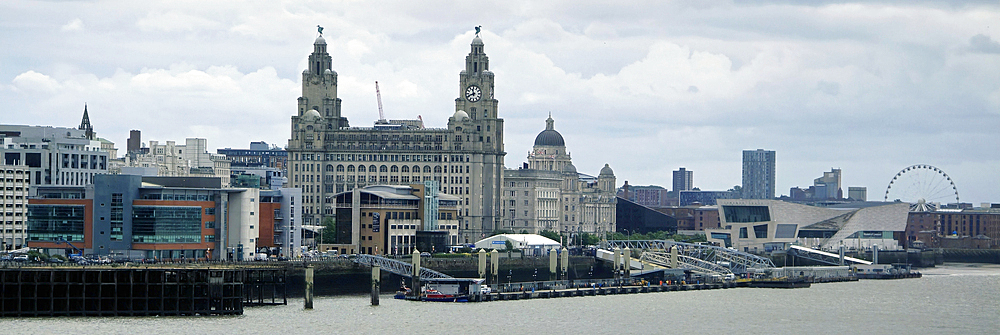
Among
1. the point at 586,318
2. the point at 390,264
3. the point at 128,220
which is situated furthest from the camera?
the point at 390,264

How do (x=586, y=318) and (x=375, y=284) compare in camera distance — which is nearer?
(x=586, y=318)

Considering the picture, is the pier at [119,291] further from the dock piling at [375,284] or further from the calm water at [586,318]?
the dock piling at [375,284]

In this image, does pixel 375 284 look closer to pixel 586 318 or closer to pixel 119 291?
pixel 586 318

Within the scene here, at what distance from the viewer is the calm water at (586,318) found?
13800 centimetres

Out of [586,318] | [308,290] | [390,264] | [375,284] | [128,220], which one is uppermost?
[128,220]

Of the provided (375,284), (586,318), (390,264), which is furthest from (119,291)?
(390,264)

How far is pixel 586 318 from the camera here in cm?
15500

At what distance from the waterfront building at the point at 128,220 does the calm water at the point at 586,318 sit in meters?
19.3

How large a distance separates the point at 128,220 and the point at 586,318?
55.5 metres

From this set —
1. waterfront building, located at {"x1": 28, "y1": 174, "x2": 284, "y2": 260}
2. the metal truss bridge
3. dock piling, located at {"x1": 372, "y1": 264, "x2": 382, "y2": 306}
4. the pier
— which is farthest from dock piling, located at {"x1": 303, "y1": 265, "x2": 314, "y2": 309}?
waterfront building, located at {"x1": 28, "y1": 174, "x2": 284, "y2": 260}

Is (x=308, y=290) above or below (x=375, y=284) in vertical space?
below

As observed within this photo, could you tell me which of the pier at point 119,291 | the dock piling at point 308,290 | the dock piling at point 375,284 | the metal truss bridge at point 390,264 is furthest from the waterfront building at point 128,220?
the pier at point 119,291

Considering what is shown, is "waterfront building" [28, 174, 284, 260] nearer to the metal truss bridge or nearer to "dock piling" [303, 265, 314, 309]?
the metal truss bridge

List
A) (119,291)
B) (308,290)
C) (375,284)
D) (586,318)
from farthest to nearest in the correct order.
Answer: (375,284), (308,290), (586,318), (119,291)
